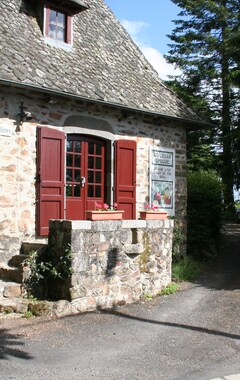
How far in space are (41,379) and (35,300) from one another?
8.14 ft

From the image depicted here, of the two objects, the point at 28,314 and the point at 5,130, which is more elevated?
the point at 5,130

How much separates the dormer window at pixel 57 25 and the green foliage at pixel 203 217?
17.6 ft

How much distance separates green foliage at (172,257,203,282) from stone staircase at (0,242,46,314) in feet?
10.7

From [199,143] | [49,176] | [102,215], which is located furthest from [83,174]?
[199,143]

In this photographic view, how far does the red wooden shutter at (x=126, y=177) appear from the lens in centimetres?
971

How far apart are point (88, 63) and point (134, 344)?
6.70 meters

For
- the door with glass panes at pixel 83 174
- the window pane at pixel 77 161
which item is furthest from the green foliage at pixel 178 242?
the window pane at pixel 77 161

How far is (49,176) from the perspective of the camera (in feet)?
28.1

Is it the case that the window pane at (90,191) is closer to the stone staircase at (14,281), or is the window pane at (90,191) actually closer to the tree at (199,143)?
the stone staircase at (14,281)

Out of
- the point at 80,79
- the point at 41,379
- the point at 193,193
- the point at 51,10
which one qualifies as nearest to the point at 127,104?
the point at 80,79

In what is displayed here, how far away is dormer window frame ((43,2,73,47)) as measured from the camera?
377 inches

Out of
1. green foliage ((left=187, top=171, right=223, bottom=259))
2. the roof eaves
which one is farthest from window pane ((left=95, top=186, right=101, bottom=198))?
green foliage ((left=187, top=171, right=223, bottom=259))

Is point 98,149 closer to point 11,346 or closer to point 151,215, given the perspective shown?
point 151,215

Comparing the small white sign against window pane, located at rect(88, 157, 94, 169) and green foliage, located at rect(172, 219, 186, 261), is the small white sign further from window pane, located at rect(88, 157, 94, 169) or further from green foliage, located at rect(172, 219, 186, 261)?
green foliage, located at rect(172, 219, 186, 261)
